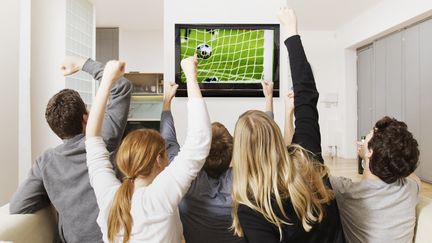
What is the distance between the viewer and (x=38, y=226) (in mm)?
1385

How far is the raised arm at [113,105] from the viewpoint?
54.0 inches

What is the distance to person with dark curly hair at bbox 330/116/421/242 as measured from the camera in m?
1.11

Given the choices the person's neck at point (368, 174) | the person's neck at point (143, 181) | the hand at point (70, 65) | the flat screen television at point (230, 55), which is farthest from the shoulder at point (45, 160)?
the flat screen television at point (230, 55)

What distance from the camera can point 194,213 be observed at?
4.53ft

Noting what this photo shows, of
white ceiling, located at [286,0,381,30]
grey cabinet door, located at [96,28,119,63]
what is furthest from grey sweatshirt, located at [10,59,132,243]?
grey cabinet door, located at [96,28,119,63]

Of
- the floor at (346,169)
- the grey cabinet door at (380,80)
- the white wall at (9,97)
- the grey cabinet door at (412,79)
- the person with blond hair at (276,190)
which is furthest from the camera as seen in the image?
the grey cabinet door at (380,80)

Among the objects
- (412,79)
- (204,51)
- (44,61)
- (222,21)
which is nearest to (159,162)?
(204,51)

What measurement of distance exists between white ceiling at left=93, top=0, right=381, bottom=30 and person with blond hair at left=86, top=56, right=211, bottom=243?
215 inches

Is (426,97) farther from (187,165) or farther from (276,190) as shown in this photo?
(187,165)

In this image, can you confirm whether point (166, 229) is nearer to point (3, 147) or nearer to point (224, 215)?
point (224, 215)

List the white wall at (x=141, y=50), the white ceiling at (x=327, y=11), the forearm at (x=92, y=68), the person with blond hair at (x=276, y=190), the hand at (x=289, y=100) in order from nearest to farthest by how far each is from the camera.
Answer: the person with blond hair at (x=276, y=190), the forearm at (x=92, y=68), the hand at (x=289, y=100), the white ceiling at (x=327, y=11), the white wall at (x=141, y=50)

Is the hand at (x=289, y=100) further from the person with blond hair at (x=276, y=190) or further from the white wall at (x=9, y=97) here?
the white wall at (x=9, y=97)

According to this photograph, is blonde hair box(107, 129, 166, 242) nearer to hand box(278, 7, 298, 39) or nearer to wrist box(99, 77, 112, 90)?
wrist box(99, 77, 112, 90)

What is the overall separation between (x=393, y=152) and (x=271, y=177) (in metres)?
0.46
